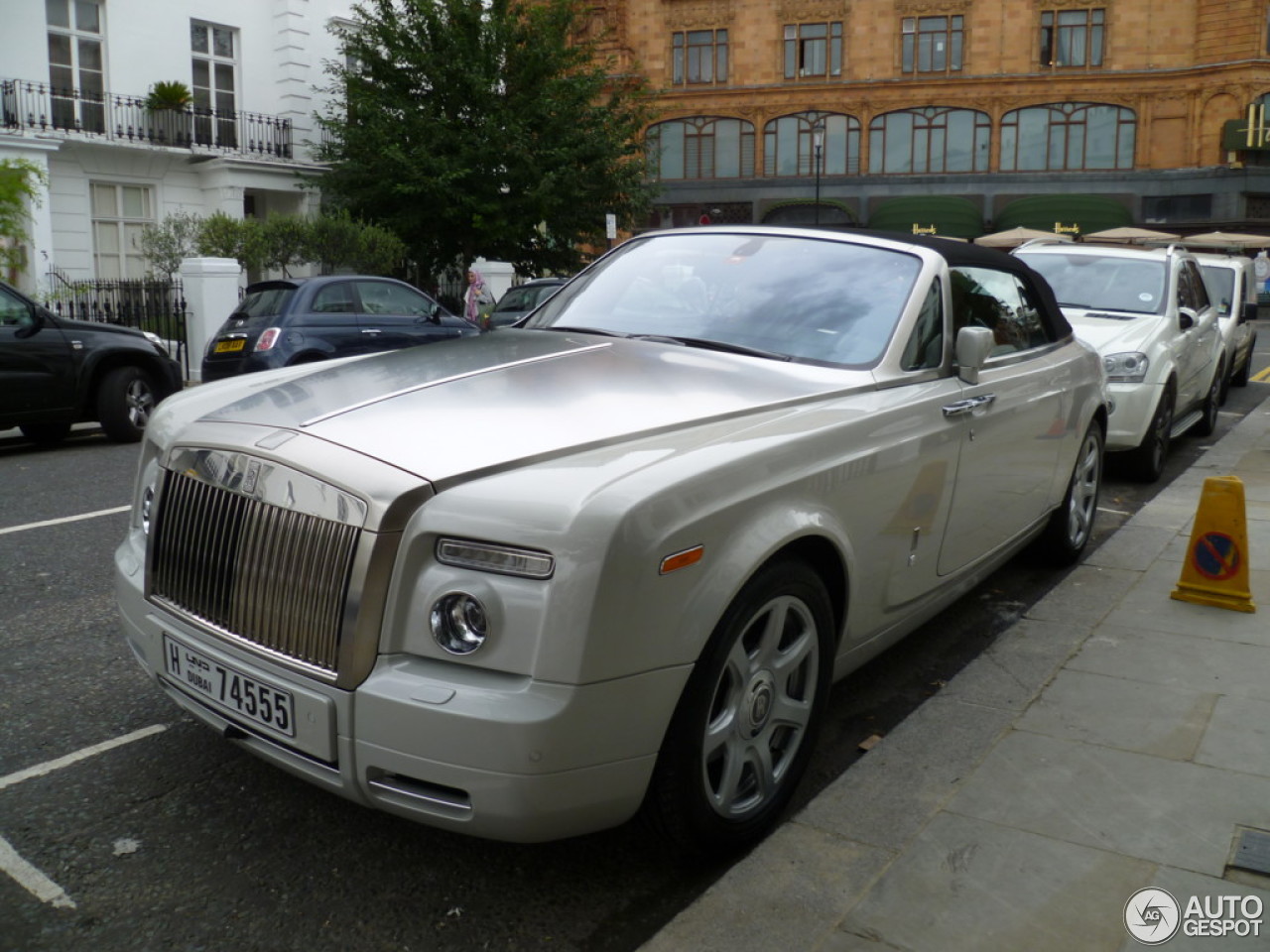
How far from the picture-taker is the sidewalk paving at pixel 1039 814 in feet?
9.02

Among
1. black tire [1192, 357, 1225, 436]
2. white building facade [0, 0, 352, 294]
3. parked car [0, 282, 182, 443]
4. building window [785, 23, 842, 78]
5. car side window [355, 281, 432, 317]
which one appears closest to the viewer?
parked car [0, 282, 182, 443]

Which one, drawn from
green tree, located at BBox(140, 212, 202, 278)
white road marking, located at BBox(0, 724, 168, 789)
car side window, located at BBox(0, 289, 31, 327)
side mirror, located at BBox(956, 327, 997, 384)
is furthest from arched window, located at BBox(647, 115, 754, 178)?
white road marking, located at BBox(0, 724, 168, 789)

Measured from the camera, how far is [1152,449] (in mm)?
8875

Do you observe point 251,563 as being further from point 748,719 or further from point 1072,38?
point 1072,38

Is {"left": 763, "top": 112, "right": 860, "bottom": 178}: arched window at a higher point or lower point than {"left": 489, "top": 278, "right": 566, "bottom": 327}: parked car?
higher

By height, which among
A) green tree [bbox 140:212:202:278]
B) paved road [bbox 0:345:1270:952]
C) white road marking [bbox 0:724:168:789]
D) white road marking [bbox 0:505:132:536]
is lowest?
paved road [bbox 0:345:1270:952]

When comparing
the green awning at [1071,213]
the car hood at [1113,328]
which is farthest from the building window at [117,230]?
the green awning at [1071,213]

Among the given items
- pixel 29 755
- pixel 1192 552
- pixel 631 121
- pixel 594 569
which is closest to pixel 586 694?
pixel 594 569

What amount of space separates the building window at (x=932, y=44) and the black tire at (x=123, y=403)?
42.5m

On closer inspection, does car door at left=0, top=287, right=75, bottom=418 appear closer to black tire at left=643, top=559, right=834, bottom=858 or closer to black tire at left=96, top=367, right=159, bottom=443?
black tire at left=96, top=367, right=159, bottom=443

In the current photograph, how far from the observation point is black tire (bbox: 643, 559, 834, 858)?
9.45ft

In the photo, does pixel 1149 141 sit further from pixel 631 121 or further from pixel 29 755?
pixel 29 755

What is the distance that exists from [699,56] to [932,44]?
954 centimetres

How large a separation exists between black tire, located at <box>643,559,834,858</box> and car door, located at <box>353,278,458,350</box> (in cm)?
1102
